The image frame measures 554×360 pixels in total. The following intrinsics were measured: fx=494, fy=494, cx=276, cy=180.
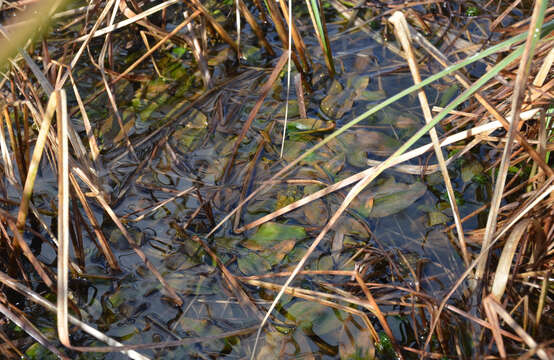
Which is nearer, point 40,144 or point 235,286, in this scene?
point 40,144

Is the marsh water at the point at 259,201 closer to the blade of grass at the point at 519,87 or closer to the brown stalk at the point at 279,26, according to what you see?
the brown stalk at the point at 279,26

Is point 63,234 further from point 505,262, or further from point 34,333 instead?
point 505,262

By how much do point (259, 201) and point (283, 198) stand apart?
0.25 feet

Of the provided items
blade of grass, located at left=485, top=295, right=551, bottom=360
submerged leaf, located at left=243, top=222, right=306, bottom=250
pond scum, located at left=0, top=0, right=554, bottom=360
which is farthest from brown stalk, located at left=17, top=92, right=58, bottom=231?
blade of grass, located at left=485, top=295, right=551, bottom=360

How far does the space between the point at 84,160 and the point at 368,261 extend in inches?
32.8

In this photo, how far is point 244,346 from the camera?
122 centimetres

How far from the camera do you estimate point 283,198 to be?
154 cm

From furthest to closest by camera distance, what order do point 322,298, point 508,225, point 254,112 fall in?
point 254,112 < point 322,298 < point 508,225

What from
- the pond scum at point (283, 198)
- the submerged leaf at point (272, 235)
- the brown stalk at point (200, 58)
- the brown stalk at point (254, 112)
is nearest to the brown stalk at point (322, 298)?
the pond scum at point (283, 198)

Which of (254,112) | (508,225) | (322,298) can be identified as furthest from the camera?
(254,112)

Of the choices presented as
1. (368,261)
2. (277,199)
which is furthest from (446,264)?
(277,199)

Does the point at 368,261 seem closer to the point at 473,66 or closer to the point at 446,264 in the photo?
the point at 446,264

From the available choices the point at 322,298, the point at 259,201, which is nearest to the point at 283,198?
the point at 259,201

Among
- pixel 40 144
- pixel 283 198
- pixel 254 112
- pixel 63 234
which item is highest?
pixel 40 144
